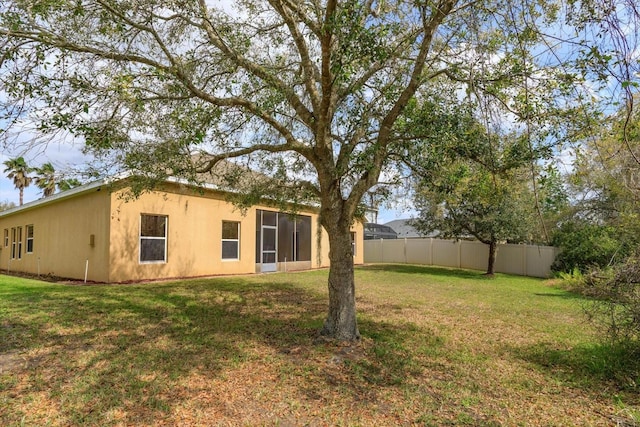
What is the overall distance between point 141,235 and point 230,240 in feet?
12.7

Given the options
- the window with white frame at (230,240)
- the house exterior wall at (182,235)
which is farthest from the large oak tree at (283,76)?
the window with white frame at (230,240)

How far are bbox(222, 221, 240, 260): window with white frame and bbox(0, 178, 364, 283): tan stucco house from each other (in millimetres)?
40

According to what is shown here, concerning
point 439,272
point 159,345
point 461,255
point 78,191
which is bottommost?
point 439,272

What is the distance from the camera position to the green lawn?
3.94m

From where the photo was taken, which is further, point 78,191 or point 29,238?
point 29,238

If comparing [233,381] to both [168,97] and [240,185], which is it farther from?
[240,185]

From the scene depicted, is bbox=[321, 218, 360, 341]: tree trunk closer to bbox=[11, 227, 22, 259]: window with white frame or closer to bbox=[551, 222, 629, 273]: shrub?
bbox=[551, 222, 629, 273]: shrub

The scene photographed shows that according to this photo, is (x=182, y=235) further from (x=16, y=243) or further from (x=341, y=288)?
(x=16, y=243)

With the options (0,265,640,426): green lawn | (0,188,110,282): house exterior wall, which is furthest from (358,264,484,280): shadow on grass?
(0,188,110,282): house exterior wall

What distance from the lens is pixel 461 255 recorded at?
25.4 meters

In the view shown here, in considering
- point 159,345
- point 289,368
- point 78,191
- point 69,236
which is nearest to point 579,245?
point 289,368

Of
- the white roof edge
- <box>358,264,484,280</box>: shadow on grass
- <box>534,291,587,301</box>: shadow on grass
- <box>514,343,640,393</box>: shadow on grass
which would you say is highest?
the white roof edge

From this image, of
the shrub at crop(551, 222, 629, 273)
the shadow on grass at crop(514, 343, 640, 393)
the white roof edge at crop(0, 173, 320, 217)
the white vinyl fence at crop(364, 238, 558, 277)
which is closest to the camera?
the shadow on grass at crop(514, 343, 640, 393)

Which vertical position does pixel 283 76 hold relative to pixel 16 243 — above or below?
above
